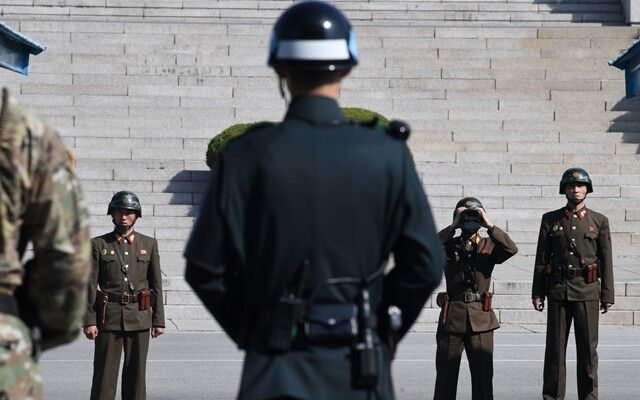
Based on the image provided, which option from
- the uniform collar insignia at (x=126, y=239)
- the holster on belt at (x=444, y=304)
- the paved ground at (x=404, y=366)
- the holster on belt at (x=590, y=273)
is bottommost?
the paved ground at (x=404, y=366)

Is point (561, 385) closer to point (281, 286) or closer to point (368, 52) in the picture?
point (281, 286)

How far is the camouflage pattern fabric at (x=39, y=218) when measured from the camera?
11.4 ft

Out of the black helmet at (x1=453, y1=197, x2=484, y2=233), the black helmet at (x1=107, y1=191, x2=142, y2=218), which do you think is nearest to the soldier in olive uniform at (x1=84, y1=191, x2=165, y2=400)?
the black helmet at (x1=107, y1=191, x2=142, y2=218)

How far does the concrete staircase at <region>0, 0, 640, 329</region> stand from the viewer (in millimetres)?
21234

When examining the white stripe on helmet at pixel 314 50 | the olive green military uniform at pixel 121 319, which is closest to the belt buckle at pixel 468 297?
the olive green military uniform at pixel 121 319

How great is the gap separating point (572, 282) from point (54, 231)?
796 centimetres

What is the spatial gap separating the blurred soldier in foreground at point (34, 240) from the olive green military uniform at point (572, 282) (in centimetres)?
765

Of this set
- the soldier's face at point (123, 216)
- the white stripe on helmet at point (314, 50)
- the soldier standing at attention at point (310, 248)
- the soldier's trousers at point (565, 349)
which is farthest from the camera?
the soldier's trousers at point (565, 349)

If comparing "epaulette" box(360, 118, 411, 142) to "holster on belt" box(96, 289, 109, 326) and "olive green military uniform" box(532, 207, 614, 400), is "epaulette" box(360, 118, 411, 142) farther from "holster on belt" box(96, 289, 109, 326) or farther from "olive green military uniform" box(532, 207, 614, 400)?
"olive green military uniform" box(532, 207, 614, 400)

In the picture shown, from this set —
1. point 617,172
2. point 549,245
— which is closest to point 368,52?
point 617,172

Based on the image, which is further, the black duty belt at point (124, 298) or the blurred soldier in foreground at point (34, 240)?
the black duty belt at point (124, 298)

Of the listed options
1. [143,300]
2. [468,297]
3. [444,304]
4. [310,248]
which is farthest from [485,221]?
[310,248]

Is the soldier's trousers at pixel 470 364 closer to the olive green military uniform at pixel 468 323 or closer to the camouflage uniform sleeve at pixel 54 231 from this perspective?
the olive green military uniform at pixel 468 323

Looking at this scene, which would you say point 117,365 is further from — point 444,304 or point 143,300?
point 444,304
